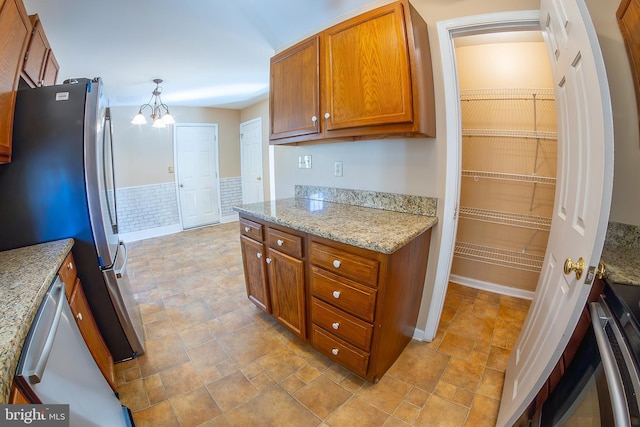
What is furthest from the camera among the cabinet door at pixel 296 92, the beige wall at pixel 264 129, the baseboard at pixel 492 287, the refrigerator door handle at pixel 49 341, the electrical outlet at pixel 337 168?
the beige wall at pixel 264 129

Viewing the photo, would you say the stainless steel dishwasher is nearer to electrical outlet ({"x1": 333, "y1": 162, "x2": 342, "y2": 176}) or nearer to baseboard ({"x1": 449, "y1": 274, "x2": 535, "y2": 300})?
electrical outlet ({"x1": 333, "y1": 162, "x2": 342, "y2": 176})

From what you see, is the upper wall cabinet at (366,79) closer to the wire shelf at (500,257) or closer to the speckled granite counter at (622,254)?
the speckled granite counter at (622,254)

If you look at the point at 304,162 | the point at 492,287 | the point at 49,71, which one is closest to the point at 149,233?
the point at 49,71

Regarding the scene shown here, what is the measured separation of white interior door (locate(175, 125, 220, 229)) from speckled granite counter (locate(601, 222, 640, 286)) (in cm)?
500

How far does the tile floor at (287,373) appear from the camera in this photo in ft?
4.15

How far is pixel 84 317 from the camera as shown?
49.7 inches

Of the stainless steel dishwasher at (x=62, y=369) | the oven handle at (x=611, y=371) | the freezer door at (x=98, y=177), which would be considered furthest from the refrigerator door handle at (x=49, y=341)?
the oven handle at (x=611, y=371)

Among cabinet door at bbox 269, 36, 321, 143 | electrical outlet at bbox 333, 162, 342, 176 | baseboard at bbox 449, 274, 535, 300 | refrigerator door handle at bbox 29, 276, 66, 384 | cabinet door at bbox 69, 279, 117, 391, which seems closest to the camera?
refrigerator door handle at bbox 29, 276, 66, 384

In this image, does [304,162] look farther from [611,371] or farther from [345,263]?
[611,371]

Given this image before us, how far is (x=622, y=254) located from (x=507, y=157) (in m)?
1.45

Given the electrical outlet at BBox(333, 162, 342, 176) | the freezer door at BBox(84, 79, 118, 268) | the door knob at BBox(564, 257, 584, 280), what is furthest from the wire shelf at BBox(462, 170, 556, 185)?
the freezer door at BBox(84, 79, 118, 268)

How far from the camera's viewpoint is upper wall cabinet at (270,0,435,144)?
1293mm

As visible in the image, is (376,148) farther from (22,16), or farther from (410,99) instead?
(22,16)

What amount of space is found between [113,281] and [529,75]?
11.0 feet
